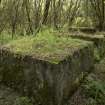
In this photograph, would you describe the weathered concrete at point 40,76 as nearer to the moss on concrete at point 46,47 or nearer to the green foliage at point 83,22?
the moss on concrete at point 46,47

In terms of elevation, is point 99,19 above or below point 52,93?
above

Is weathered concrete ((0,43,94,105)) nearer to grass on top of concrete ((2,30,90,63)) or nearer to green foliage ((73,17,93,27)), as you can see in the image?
grass on top of concrete ((2,30,90,63))

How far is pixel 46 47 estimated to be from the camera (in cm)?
377

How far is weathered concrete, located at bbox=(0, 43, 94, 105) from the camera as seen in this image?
315cm

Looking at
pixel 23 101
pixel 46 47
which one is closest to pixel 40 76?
pixel 23 101

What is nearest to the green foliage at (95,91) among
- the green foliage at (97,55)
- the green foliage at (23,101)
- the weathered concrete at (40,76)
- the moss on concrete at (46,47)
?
the weathered concrete at (40,76)

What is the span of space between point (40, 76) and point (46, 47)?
2.54 ft

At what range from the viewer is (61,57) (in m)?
3.37

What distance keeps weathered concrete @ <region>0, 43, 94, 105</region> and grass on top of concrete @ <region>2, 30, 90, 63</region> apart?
0.35 feet

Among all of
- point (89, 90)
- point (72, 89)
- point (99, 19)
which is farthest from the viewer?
point (99, 19)

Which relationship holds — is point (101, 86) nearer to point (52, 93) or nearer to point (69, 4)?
point (52, 93)

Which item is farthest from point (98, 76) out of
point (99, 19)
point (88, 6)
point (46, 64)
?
point (88, 6)

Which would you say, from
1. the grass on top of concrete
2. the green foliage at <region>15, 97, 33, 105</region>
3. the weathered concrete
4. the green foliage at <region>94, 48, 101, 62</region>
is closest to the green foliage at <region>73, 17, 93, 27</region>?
the green foliage at <region>94, 48, 101, 62</region>

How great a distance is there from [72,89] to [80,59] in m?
0.72
